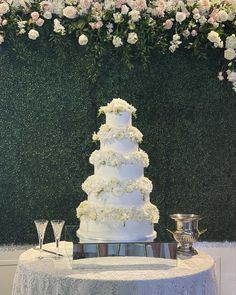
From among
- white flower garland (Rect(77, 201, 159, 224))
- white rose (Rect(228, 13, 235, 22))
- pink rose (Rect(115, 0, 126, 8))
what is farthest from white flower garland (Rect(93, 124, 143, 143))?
white rose (Rect(228, 13, 235, 22))

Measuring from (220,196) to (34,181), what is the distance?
1.50 m

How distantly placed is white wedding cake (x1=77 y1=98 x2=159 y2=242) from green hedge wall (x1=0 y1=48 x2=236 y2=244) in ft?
3.61

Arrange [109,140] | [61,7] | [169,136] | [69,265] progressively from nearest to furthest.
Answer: [69,265], [109,140], [61,7], [169,136]

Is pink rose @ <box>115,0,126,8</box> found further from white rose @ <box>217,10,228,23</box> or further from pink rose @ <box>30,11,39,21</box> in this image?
white rose @ <box>217,10,228,23</box>

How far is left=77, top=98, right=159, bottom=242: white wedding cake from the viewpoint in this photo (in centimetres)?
323

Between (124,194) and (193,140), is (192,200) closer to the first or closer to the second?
(193,140)

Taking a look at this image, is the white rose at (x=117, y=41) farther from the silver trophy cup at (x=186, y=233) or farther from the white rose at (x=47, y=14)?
the silver trophy cup at (x=186, y=233)

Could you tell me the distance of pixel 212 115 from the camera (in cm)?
459

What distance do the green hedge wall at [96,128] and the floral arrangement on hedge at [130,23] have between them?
0.15 m

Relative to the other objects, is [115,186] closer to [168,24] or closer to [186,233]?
[186,233]

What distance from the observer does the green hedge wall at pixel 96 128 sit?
14.5 ft

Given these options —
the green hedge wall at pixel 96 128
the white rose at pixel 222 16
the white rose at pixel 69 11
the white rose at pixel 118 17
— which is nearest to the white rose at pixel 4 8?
the green hedge wall at pixel 96 128

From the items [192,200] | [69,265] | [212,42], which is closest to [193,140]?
[192,200]

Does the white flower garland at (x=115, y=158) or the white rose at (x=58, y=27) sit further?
the white rose at (x=58, y=27)
